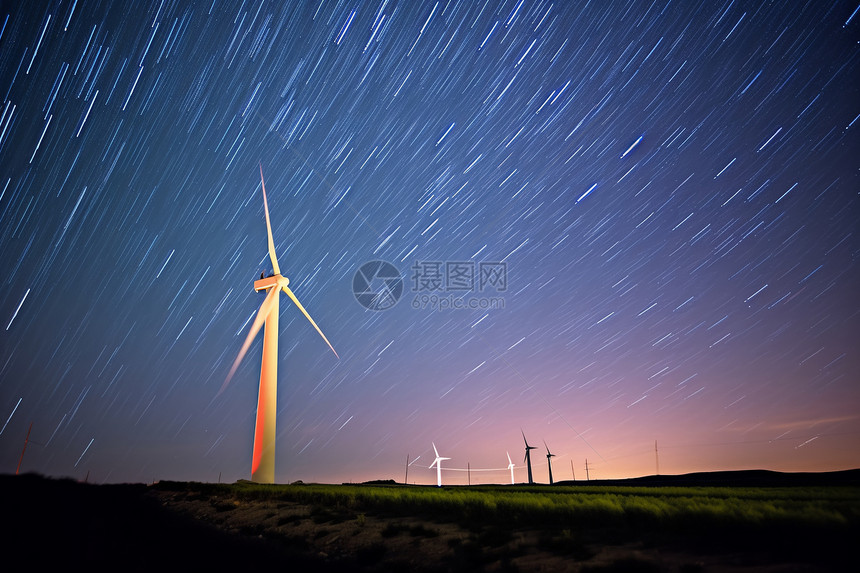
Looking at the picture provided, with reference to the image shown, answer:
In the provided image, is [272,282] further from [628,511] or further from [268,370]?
[628,511]

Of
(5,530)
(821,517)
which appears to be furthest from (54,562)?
(821,517)

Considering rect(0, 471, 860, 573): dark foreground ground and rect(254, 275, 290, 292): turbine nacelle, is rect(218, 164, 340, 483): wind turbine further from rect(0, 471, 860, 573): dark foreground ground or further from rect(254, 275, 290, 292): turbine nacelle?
rect(0, 471, 860, 573): dark foreground ground

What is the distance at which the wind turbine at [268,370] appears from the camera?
50688 mm

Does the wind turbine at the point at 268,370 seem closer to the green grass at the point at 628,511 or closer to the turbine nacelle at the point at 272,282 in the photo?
the turbine nacelle at the point at 272,282

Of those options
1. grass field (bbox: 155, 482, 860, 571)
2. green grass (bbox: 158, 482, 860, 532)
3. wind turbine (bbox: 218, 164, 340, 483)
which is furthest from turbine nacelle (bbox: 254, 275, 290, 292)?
grass field (bbox: 155, 482, 860, 571)

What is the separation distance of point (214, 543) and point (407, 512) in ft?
31.4

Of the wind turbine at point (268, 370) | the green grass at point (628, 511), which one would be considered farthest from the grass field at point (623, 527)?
the wind turbine at point (268, 370)

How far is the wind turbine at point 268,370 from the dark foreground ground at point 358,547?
22931 mm

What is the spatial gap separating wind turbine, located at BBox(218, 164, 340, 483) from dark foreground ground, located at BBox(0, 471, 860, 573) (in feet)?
75.2

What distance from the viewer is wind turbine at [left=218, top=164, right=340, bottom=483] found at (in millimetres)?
50688

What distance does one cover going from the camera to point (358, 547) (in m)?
18.8

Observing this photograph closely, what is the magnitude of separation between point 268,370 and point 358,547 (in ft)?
120

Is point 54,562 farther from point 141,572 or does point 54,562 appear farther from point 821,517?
point 821,517

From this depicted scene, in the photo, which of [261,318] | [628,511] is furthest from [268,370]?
[628,511]
